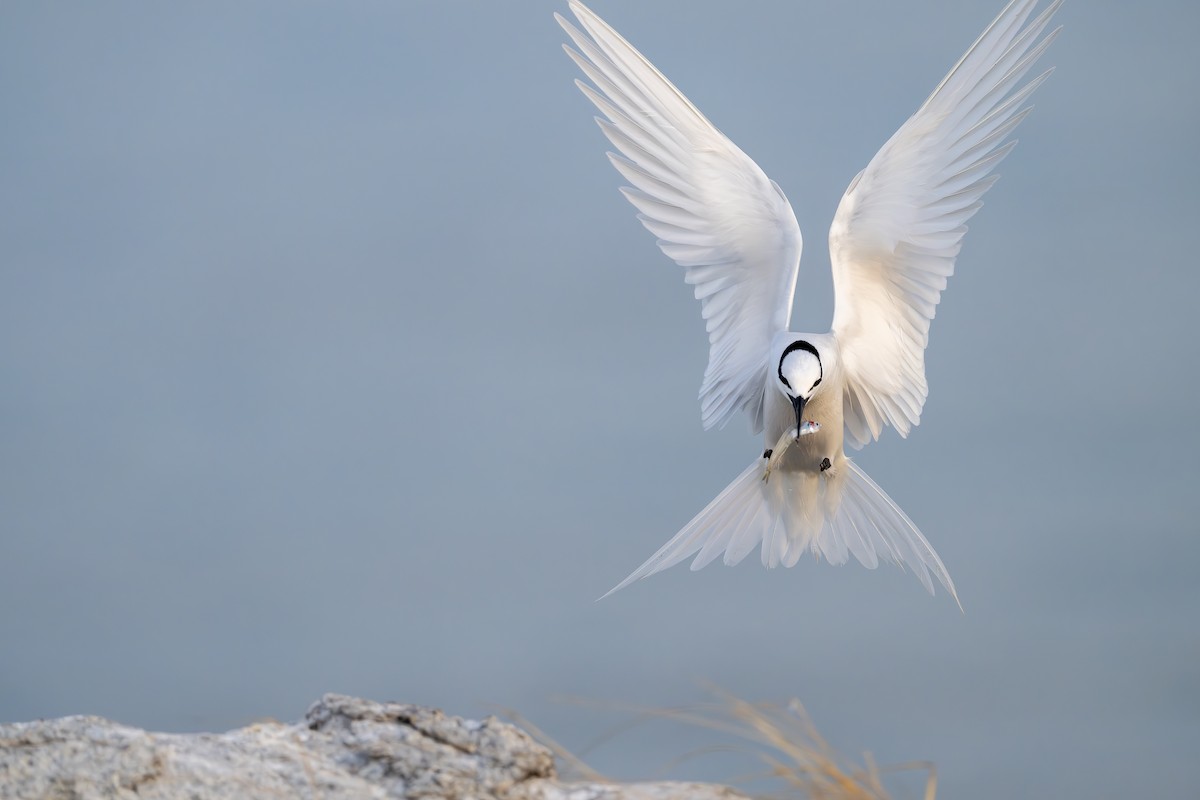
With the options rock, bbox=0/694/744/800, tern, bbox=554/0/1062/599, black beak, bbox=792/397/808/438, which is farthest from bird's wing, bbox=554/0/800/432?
rock, bbox=0/694/744/800

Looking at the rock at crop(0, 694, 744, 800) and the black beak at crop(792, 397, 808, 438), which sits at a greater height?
the black beak at crop(792, 397, 808, 438)

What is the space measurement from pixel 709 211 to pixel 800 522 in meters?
2.09

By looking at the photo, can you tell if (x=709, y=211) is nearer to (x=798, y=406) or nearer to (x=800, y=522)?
(x=798, y=406)

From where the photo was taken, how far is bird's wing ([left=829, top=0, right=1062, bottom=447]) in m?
7.86

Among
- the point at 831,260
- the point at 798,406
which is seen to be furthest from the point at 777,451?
the point at 831,260

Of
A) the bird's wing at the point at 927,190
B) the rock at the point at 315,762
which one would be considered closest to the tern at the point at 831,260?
the bird's wing at the point at 927,190

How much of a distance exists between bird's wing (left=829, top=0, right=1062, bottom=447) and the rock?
519 centimetres

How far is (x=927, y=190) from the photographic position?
793 cm

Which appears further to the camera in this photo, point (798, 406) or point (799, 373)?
point (798, 406)

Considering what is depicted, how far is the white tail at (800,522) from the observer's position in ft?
25.8

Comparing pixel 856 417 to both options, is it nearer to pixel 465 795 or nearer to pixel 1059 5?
pixel 1059 5

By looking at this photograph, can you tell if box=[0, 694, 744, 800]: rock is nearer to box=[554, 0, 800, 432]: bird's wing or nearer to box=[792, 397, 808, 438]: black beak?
box=[792, 397, 808, 438]: black beak

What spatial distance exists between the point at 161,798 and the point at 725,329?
5.96 m

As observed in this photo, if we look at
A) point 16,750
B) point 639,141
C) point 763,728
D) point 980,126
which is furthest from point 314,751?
point 980,126
